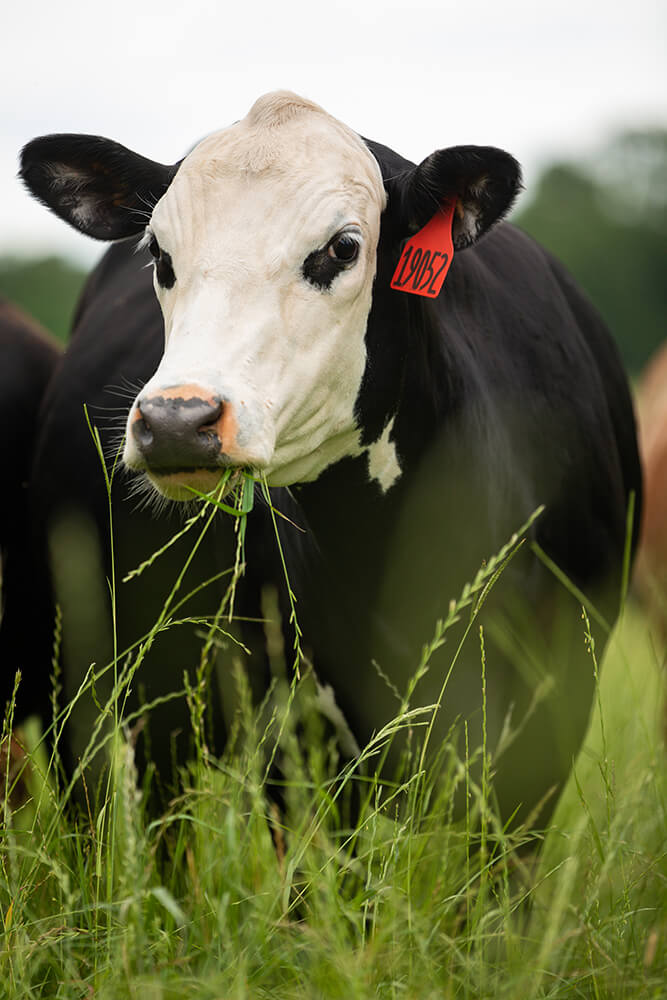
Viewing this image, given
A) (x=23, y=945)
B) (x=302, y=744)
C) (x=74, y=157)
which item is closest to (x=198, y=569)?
(x=302, y=744)

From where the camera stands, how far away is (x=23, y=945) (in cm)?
216

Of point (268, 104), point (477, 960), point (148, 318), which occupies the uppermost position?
point (268, 104)

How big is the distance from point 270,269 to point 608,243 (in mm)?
59528

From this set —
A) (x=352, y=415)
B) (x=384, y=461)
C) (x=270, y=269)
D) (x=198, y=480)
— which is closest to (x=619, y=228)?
(x=384, y=461)

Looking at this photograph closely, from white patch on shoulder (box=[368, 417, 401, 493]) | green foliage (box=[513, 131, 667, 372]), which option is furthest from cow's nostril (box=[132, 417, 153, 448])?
green foliage (box=[513, 131, 667, 372])

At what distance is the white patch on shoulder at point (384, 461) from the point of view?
2.91m

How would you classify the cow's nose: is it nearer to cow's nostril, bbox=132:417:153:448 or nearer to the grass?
cow's nostril, bbox=132:417:153:448

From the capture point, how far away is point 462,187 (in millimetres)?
2840

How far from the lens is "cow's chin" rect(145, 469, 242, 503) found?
2342mm

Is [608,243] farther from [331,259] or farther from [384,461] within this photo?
[331,259]

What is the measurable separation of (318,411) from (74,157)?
1.05 m

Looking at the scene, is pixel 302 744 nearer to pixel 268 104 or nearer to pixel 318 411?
pixel 318 411

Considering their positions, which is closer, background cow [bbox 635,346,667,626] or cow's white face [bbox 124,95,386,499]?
cow's white face [bbox 124,95,386,499]

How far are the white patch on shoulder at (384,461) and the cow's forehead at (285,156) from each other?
1.89 ft
